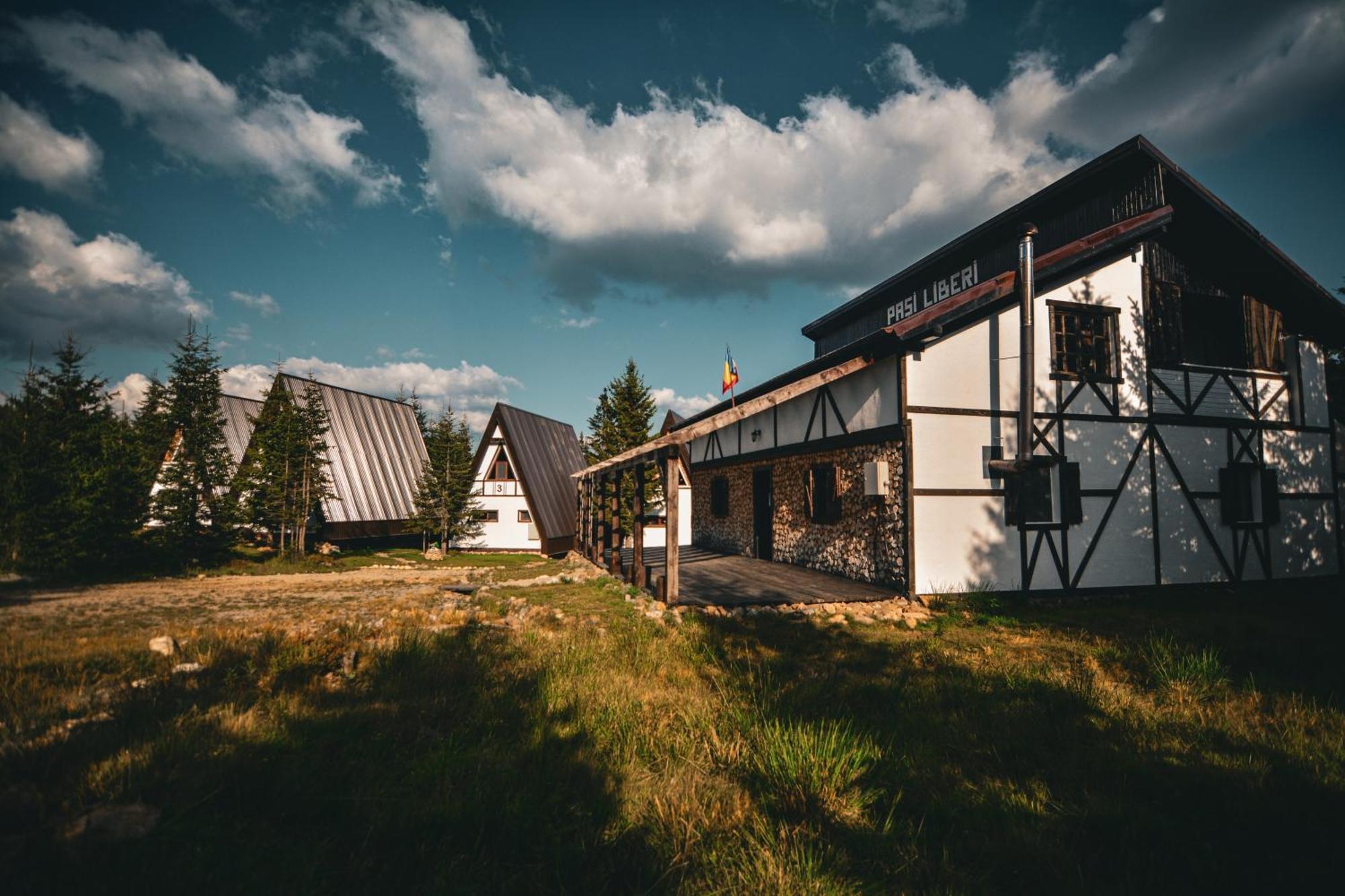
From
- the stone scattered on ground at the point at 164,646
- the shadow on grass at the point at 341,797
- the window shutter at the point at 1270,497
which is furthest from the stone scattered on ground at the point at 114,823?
the window shutter at the point at 1270,497

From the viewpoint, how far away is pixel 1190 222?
451 inches

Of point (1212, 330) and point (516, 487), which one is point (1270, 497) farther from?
point (516, 487)

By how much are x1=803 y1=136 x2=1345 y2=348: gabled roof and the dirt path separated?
1500 centimetres

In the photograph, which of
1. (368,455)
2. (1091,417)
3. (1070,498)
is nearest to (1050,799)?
(1070,498)

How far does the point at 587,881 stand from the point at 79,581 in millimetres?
17461

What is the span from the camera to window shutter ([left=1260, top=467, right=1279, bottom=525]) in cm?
1114

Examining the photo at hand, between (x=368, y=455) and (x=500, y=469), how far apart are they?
5.33 meters

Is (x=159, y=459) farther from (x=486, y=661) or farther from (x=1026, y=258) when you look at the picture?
(x=1026, y=258)

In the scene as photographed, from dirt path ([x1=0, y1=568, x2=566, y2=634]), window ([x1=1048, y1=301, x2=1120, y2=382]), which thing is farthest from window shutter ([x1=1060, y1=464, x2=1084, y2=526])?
dirt path ([x1=0, y1=568, x2=566, y2=634])

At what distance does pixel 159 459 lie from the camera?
20438 millimetres

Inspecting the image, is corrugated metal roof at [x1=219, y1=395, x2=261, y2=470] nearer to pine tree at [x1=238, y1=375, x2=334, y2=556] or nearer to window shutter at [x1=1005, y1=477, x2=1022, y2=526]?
pine tree at [x1=238, y1=375, x2=334, y2=556]

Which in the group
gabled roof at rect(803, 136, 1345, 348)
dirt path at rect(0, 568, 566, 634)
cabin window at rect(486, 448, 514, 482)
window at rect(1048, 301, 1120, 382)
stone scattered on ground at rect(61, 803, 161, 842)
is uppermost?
gabled roof at rect(803, 136, 1345, 348)

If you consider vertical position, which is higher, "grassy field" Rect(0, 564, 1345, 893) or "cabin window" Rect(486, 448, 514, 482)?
"cabin window" Rect(486, 448, 514, 482)

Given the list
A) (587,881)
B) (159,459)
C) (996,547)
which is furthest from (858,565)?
(159,459)
